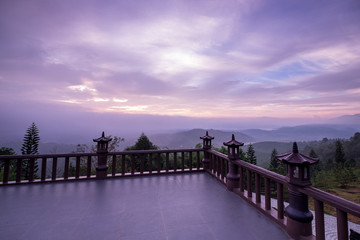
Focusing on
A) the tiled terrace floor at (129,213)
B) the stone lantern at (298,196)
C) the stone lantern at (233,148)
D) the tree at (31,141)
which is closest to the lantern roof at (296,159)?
the stone lantern at (298,196)

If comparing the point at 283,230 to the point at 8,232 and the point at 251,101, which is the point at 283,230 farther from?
the point at 251,101

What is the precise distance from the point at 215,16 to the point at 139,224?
514 cm

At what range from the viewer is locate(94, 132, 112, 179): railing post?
4052 mm

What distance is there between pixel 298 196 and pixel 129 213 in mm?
2258

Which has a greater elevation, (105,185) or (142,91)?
(142,91)

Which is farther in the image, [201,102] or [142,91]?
[201,102]

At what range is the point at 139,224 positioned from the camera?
2123mm

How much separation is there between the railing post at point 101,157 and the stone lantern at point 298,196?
3.83m

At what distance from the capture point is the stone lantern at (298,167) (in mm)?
1669

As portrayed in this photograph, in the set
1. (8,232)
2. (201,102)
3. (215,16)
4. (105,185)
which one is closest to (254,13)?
(215,16)

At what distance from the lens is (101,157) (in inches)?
163

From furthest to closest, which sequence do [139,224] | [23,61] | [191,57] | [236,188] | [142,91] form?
[142,91] < [191,57] < [23,61] < [236,188] < [139,224]

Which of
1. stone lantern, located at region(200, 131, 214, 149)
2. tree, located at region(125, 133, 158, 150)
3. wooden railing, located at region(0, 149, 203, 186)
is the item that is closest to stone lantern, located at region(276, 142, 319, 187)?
stone lantern, located at region(200, 131, 214, 149)

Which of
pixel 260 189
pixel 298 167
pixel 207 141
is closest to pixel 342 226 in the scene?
pixel 298 167
